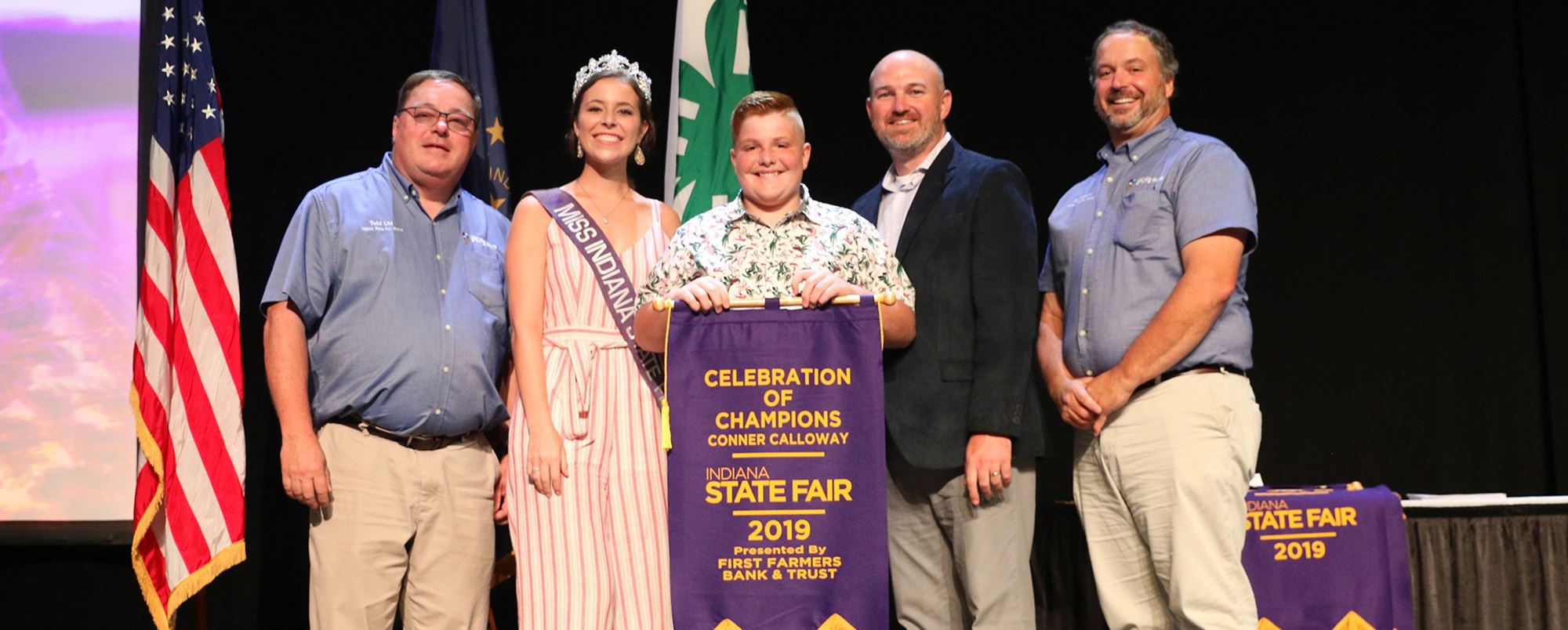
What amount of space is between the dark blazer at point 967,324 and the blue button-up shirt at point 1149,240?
185mm

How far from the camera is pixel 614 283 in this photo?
285cm

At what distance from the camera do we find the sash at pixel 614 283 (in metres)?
2.83

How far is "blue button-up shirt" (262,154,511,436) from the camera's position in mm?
2992

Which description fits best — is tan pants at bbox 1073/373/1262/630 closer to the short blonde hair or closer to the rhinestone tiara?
the short blonde hair

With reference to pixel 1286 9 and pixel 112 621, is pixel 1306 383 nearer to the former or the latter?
pixel 1286 9

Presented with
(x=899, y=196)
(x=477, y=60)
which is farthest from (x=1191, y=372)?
(x=477, y=60)

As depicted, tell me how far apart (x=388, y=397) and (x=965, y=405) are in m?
→ 1.46

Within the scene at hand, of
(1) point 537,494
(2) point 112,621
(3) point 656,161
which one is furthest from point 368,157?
(1) point 537,494

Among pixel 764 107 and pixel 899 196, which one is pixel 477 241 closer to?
pixel 764 107

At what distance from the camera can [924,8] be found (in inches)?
179

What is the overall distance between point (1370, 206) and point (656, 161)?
9.08 feet

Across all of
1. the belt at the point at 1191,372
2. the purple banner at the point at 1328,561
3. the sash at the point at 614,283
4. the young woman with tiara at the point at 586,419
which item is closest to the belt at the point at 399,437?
the young woman with tiara at the point at 586,419

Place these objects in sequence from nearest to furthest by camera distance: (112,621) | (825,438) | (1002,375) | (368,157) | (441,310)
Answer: (825,438) < (1002,375) < (441,310) < (112,621) < (368,157)

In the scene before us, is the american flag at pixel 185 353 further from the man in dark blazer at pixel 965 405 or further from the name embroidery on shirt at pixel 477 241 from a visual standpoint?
the man in dark blazer at pixel 965 405
